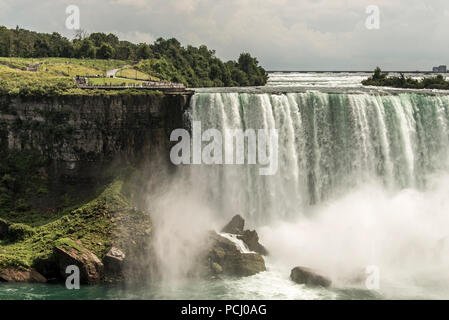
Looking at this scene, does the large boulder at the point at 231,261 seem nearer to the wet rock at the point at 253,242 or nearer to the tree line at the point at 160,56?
the wet rock at the point at 253,242

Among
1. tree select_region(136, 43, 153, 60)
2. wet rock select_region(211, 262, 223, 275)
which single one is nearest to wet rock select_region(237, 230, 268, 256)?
wet rock select_region(211, 262, 223, 275)

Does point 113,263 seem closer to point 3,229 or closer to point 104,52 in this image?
point 3,229

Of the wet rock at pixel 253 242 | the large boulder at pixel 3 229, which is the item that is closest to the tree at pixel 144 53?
the large boulder at pixel 3 229

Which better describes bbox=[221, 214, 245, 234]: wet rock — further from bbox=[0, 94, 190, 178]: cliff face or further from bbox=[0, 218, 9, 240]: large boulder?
bbox=[0, 218, 9, 240]: large boulder

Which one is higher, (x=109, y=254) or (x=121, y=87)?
(x=121, y=87)

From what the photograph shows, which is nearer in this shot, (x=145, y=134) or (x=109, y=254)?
(x=109, y=254)

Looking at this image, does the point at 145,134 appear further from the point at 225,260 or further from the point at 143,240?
the point at 225,260

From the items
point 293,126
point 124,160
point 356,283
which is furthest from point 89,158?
point 356,283

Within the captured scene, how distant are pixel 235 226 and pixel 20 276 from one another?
13856 mm

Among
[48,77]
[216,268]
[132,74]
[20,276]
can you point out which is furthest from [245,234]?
[132,74]

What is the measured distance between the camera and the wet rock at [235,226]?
34.8m

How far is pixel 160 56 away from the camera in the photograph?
3273 inches

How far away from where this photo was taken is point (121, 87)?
39.5 meters
